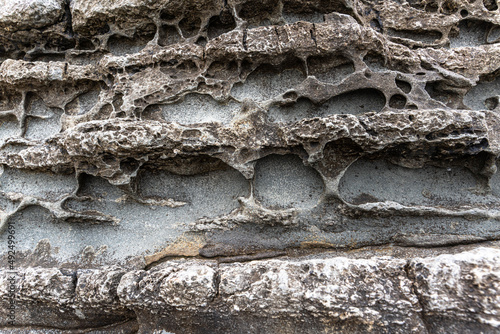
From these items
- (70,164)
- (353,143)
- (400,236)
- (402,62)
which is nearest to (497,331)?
(400,236)

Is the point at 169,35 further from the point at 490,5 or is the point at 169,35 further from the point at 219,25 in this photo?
the point at 490,5

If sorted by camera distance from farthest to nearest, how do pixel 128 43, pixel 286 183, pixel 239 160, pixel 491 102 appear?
pixel 128 43
pixel 491 102
pixel 286 183
pixel 239 160

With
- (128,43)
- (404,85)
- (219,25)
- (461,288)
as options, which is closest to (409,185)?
(404,85)

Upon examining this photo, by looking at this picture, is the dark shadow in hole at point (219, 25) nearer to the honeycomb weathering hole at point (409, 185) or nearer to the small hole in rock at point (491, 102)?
the honeycomb weathering hole at point (409, 185)

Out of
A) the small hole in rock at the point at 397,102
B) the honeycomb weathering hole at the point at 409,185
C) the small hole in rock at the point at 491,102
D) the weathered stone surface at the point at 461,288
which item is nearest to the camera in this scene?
the weathered stone surface at the point at 461,288

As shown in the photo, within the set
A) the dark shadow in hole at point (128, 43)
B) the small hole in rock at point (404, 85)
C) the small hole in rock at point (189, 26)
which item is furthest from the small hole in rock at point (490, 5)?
the dark shadow in hole at point (128, 43)

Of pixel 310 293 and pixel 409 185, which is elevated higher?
pixel 409 185

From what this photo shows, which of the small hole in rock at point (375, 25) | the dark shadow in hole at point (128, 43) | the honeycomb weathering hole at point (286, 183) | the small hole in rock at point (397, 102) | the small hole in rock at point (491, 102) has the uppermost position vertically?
the small hole in rock at point (375, 25)
